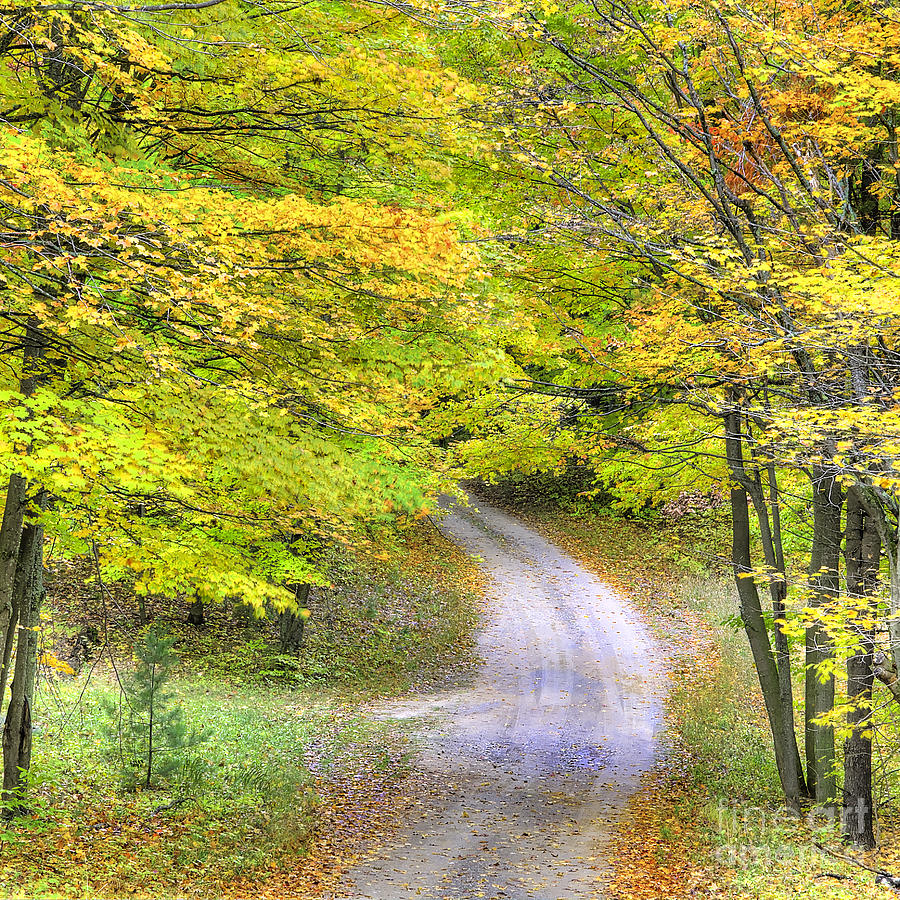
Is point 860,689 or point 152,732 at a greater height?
point 860,689

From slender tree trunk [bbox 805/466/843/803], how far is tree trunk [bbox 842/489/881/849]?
26 cm

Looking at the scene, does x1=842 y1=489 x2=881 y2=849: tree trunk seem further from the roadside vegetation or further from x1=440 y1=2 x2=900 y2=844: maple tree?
the roadside vegetation

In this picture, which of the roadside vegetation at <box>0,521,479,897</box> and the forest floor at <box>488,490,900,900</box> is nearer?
the roadside vegetation at <box>0,521,479,897</box>

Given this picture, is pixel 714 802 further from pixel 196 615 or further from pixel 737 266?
pixel 196 615

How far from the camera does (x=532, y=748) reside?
15305mm

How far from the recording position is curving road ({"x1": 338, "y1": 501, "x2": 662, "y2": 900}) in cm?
984

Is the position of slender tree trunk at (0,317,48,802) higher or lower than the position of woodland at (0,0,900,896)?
lower

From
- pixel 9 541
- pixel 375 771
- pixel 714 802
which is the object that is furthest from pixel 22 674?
pixel 714 802

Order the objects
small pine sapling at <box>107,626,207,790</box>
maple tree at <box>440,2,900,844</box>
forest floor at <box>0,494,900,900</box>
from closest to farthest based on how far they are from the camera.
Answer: maple tree at <box>440,2,900,844</box> < forest floor at <box>0,494,900,900</box> < small pine sapling at <box>107,626,207,790</box>

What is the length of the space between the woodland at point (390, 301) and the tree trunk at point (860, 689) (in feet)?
0.14

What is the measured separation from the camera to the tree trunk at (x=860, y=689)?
31.9 ft

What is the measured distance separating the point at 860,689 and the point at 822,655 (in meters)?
0.98

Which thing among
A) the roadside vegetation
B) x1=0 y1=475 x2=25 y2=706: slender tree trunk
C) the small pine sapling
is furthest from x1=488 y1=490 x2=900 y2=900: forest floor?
x1=0 y1=475 x2=25 y2=706: slender tree trunk

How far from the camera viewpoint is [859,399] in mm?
7672
